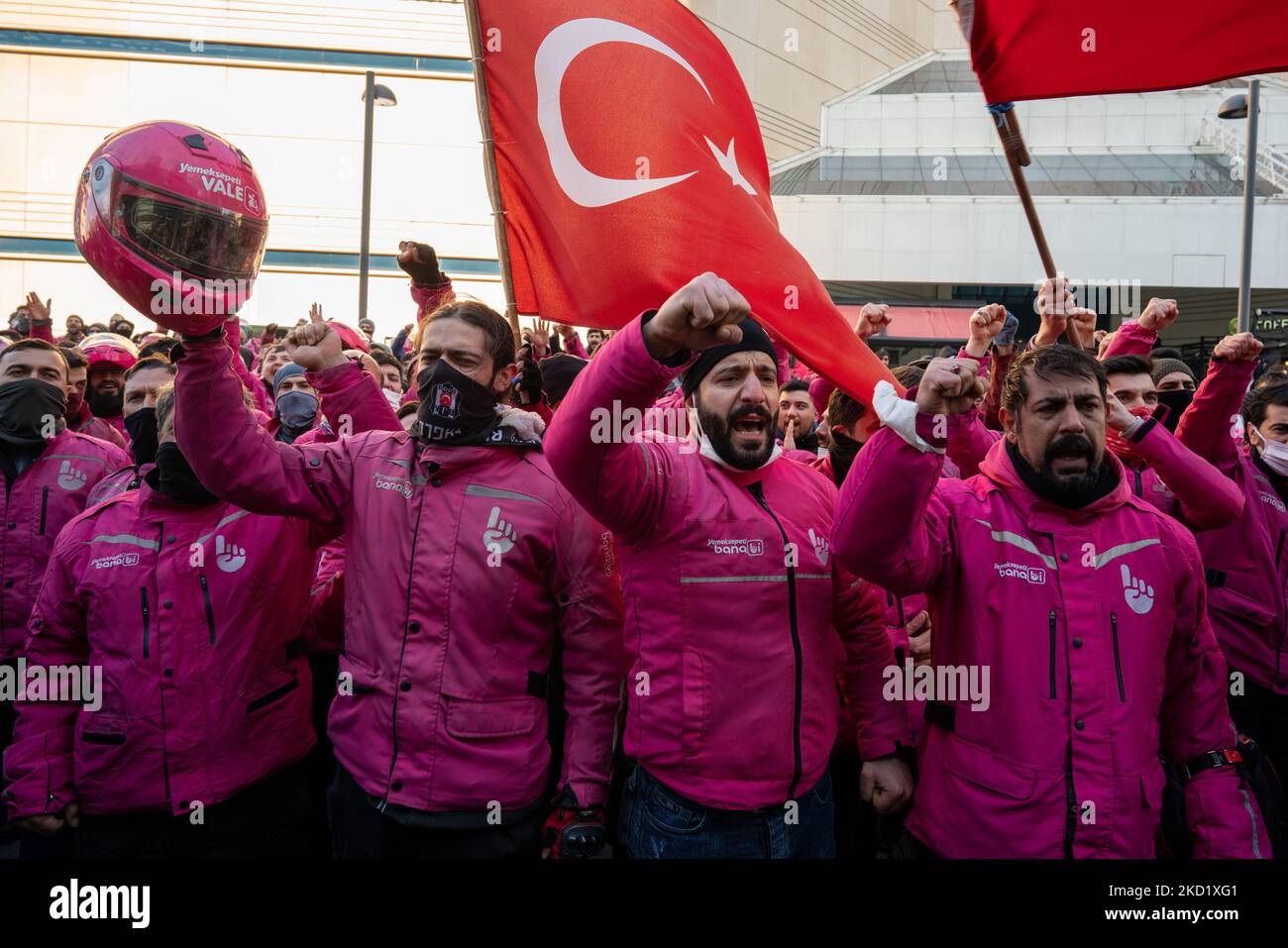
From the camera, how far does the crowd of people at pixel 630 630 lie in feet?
8.20

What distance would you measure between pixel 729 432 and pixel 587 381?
668 mm

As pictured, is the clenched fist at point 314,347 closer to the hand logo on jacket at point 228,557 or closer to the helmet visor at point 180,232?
the helmet visor at point 180,232

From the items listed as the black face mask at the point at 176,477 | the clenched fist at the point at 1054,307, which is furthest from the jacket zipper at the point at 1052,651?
the black face mask at the point at 176,477

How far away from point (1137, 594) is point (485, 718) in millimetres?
1850

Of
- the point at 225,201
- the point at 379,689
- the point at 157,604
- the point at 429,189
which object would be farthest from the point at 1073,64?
the point at 429,189

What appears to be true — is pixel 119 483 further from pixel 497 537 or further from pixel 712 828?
pixel 712 828

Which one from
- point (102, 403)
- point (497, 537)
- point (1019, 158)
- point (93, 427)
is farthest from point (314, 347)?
point (102, 403)

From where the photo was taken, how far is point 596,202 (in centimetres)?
372

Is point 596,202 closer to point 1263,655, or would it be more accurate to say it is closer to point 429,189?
point 1263,655

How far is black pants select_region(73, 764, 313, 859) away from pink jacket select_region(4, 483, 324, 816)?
0.19ft

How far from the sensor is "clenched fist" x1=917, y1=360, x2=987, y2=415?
2184mm

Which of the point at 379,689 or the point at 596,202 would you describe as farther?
the point at 596,202
